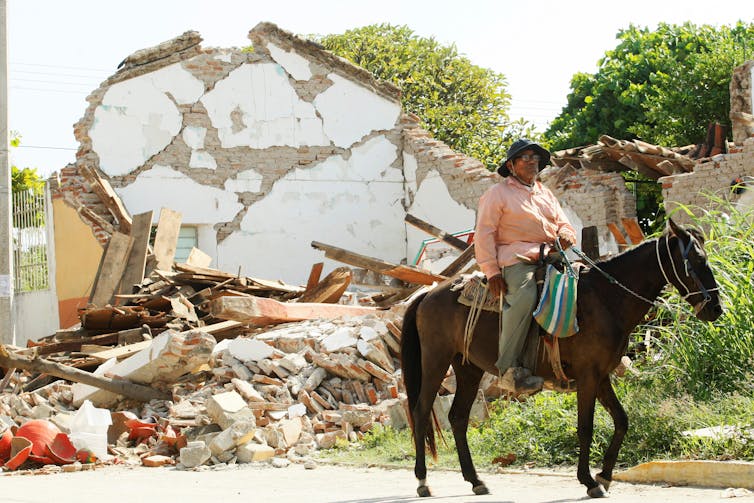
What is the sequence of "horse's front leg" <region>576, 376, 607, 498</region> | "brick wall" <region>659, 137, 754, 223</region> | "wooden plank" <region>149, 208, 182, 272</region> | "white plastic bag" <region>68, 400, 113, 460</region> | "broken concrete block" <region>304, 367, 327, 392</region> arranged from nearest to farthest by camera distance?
1. "horse's front leg" <region>576, 376, 607, 498</region>
2. "white plastic bag" <region>68, 400, 113, 460</region>
3. "broken concrete block" <region>304, 367, 327, 392</region>
4. "brick wall" <region>659, 137, 754, 223</region>
5. "wooden plank" <region>149, 208, 182, 272</region>

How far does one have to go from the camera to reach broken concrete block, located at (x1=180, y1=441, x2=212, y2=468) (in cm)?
1016

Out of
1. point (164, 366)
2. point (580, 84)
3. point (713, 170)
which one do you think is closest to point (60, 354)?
point (164, 366)

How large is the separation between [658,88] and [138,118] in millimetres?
16620

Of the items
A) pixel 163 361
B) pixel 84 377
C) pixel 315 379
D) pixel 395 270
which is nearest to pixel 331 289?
pixel 395 270

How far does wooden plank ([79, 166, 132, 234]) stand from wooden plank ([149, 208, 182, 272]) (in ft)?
3.00

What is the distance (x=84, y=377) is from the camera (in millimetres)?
12258

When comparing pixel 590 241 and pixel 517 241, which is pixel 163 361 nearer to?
pixel 590 241

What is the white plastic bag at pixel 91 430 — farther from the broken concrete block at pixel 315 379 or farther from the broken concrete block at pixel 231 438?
the broken concrete block at pixel 315 379

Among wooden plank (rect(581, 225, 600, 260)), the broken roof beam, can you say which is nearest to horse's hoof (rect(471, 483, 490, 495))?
wooden plank (rect(581, 225, 600, 260))

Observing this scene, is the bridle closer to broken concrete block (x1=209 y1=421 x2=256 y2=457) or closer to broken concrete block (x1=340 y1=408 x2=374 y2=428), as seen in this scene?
broken concrete block (x1=340 y1=408 x2=374 y2=428)

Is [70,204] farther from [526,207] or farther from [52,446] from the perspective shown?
[526,207]

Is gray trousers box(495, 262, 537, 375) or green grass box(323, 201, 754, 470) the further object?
green grass box(323, 201, 754, 470)

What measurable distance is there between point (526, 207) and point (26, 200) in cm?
1757

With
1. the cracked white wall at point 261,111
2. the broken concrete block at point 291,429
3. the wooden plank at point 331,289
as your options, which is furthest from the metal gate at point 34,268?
the broken concrete block at point 291,429
